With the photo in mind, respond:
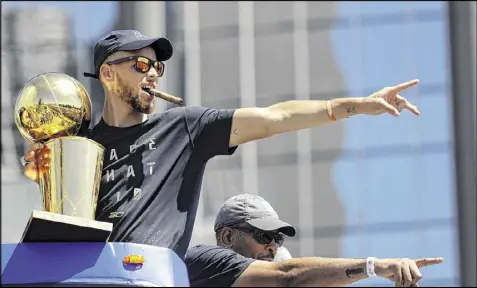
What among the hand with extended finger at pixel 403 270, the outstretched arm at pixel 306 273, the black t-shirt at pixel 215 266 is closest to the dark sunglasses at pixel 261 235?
the black t-shirt at pixel 215 266

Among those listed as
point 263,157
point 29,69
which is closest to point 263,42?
point 263,157

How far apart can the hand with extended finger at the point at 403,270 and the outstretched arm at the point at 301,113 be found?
666 millimetres

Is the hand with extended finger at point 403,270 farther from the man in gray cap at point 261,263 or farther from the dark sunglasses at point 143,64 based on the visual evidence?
the dark sunglasses at point 143,64

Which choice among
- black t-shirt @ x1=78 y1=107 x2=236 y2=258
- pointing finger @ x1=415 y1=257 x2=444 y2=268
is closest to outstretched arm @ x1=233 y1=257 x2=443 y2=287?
pointing finger @ x1=415 y1=257 x2=444 y2=268

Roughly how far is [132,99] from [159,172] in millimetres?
446

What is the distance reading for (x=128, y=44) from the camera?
7562 mm

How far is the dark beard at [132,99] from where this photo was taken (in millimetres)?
7535

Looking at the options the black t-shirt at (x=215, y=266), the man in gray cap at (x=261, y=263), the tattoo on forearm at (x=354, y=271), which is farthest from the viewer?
the black t-shirt at (x=215, y=266)

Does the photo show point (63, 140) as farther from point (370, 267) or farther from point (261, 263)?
point (370, 267)

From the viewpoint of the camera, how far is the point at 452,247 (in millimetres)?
20453

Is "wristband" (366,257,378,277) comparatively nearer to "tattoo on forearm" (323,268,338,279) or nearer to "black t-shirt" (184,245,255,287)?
"tattoo on forearm" (323,268,338,279)

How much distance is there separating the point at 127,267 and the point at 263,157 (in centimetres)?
1517

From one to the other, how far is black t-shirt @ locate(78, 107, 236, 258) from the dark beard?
55mm

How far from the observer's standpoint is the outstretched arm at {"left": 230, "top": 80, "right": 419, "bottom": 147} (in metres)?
7.19
